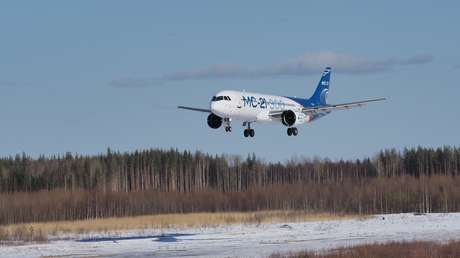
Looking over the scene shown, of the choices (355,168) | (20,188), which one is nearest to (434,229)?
(20,188)

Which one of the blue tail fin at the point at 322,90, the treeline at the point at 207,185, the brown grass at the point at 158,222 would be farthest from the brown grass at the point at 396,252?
the treeline at the point at 207,185

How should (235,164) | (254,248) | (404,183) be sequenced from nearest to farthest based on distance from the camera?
(254,248) < (404,183) < (235,164)

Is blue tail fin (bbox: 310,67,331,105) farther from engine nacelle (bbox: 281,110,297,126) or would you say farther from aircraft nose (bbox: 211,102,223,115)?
aircraft nose (bbox: 211,102,223,115)

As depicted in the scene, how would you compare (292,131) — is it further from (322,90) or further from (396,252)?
(322,90)

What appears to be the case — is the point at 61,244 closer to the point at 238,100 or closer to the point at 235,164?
the point at 238,100

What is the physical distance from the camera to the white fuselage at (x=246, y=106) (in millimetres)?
71750

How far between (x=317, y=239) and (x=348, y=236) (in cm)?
385

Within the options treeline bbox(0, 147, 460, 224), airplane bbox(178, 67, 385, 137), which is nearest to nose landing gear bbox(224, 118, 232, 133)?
airplane bbox(178, 67, 385, 137)

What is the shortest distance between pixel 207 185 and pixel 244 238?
90197mm

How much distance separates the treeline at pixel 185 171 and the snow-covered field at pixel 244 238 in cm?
5799

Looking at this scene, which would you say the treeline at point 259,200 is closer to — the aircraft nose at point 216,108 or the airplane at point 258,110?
the airplane at point 258,110

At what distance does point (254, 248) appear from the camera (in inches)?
2768

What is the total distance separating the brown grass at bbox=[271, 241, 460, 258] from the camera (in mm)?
57438

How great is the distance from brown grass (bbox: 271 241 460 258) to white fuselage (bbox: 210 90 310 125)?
13.8 m
